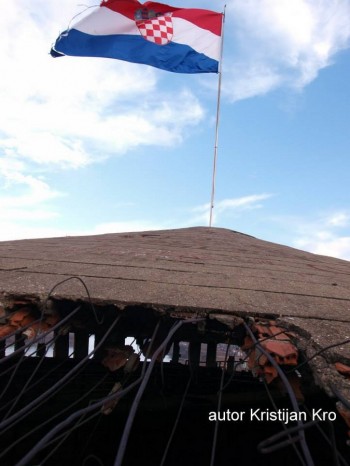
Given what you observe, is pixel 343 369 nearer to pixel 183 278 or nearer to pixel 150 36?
pixel 183 278

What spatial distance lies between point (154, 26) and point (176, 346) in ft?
15.6

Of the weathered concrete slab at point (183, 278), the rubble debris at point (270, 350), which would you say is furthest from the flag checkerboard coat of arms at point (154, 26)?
the rubble debris at point (270, 350)

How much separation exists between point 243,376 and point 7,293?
8.10ft

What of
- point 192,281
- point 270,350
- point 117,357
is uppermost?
point 192,281

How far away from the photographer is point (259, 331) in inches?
59.7

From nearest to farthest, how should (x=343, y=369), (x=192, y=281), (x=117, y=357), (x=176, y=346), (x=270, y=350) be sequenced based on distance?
(x=343, y=369)
(x=270, y=350)
(x=117, y=357)
(x=192, y=281)
(x=176, y=346)

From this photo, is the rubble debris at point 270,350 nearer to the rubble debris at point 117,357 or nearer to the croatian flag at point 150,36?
the rubble debris at point 117,357

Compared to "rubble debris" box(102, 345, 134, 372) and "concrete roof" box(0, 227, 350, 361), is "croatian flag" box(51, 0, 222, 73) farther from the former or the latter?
"rubble debris" box(102, 345, 134, 372)

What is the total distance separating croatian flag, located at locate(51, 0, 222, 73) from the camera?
18.9 feet

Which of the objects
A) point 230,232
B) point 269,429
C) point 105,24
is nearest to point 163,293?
point 269,429

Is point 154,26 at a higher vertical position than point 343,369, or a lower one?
higher

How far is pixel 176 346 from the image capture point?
14.8 ft

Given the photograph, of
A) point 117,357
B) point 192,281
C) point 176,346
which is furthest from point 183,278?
point 176,346

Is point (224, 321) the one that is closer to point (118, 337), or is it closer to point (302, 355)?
point (302, 355)
